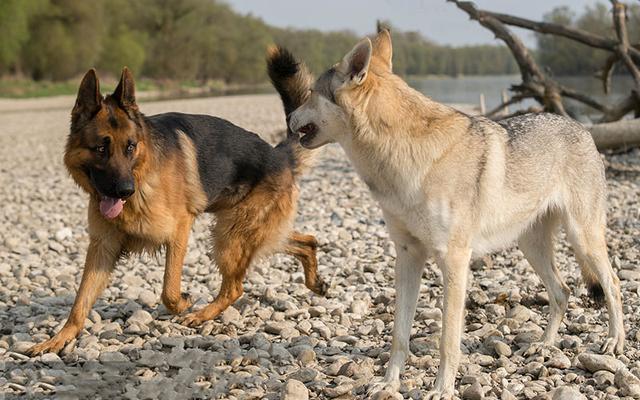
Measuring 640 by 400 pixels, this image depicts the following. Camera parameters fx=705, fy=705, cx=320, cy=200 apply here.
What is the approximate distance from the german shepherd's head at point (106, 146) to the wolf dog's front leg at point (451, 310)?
2.39 m

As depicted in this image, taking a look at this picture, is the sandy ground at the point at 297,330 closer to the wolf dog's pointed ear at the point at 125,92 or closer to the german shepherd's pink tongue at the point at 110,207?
the german shepherd's pink tongue at the point at 110,207

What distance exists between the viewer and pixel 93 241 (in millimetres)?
5602

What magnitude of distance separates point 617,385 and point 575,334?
112 cm

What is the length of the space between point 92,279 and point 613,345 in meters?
3.91

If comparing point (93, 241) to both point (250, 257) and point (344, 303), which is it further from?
point (344, 303)

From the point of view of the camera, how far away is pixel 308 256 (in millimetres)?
6594

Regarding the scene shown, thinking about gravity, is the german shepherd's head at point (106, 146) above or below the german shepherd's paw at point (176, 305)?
above

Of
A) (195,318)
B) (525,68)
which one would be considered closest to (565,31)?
(525,68)

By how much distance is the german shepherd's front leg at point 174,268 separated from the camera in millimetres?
5762

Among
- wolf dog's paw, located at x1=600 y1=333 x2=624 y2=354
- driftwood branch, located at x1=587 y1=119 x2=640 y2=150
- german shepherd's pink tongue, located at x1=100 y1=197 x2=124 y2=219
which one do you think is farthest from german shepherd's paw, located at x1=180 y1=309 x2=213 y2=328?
driftwood branch, located at x1=587 y1=119 x2=640 y2=150

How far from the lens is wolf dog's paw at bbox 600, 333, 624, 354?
192 inches

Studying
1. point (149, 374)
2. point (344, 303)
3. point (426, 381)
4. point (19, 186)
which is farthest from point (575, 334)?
point (19, 186)

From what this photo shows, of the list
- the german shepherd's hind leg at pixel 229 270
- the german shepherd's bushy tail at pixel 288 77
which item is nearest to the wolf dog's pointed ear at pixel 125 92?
the german shepherd's bushy tail at pixel 288 77

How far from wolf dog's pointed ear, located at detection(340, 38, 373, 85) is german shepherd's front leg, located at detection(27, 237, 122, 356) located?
A: 8.05ft
